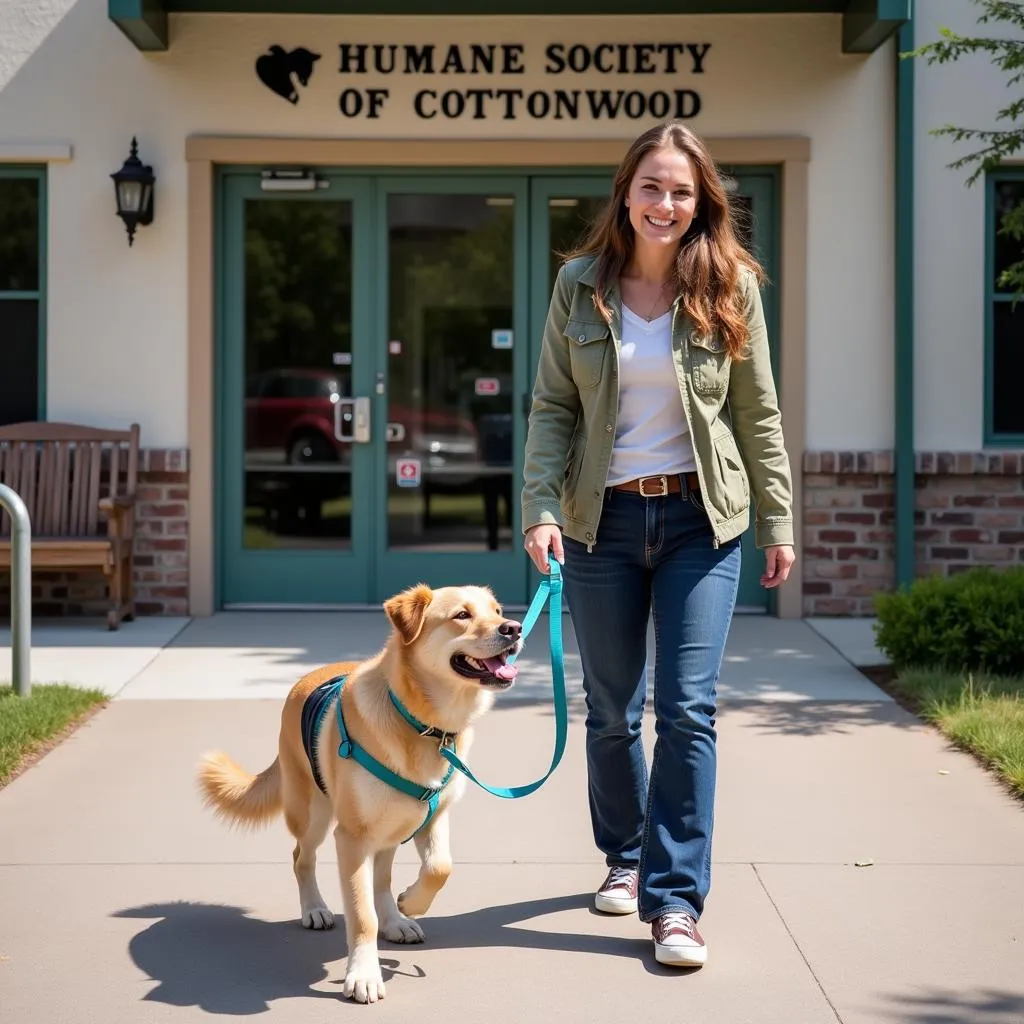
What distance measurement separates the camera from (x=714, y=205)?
13.4 feet

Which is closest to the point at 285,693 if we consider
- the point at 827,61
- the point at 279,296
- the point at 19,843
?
the point at 19,843

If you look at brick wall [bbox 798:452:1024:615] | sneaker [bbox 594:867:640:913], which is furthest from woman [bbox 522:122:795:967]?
brick wall [bbox 798:452:1024:615]

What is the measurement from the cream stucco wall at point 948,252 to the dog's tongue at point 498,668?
6417mm

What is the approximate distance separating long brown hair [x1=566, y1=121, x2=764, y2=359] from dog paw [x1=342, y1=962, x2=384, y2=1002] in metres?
1.73

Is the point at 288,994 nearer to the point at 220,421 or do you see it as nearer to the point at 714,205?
the point at 714,205

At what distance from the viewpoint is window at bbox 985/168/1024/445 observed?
951cm

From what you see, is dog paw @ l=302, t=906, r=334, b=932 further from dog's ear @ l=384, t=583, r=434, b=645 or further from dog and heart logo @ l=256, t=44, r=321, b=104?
dog and heart logo @ l=256, t=44, r=321, b=104

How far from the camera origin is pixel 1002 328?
31.5 feet

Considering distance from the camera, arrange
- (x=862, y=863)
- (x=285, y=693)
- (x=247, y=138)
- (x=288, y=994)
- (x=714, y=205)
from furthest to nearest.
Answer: (x=247, y=138)
(x=285, y=693)
(x=862, y=863)
(x=714, y=205)
(x=288, y=994)

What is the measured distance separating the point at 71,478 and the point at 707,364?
6.34 metres

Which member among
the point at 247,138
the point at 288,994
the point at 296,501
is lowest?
the point at 288,994

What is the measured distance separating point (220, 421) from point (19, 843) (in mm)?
5019

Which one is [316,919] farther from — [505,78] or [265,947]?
[505,78]

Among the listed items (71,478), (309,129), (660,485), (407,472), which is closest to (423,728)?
(660,485)
